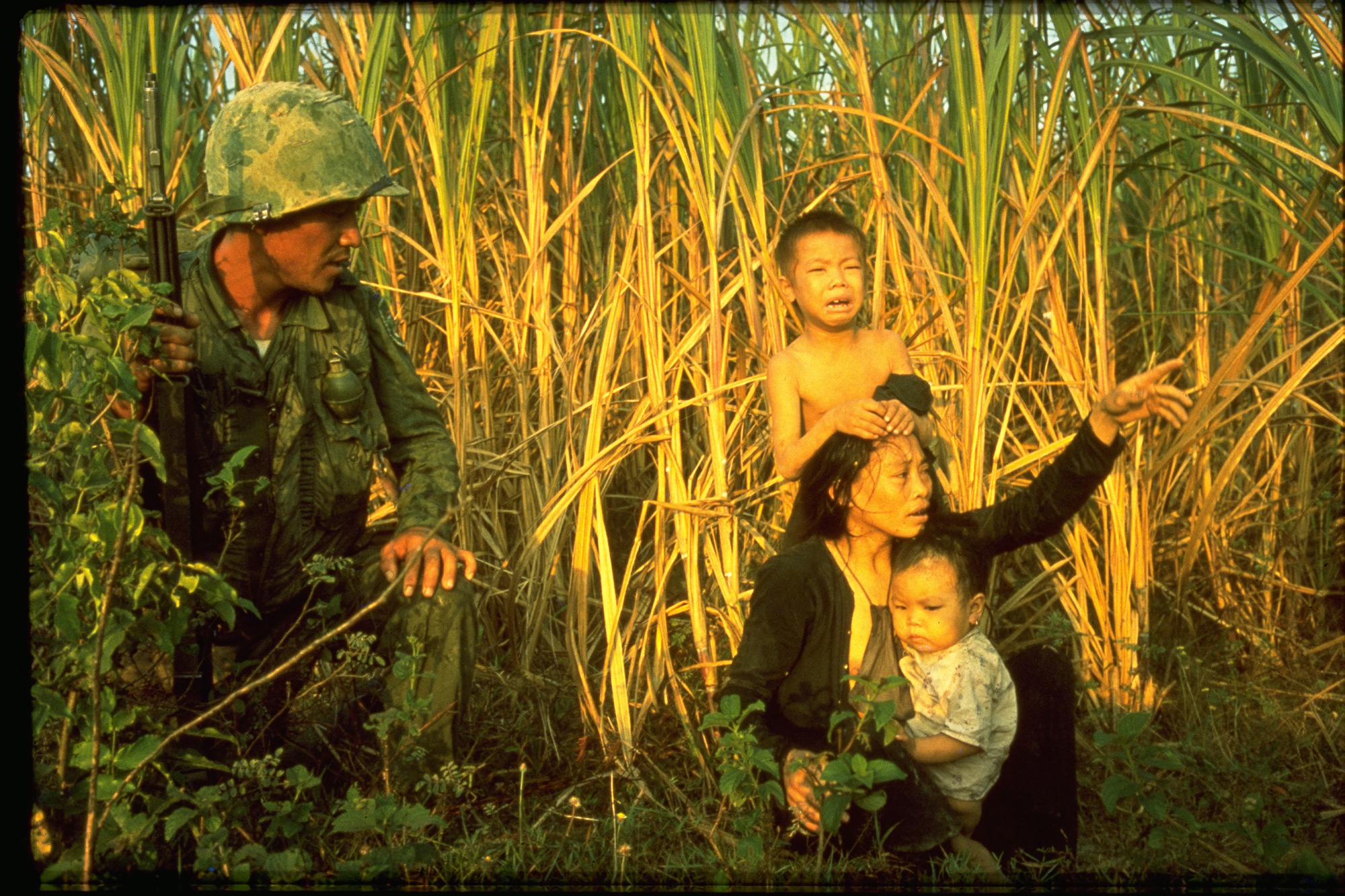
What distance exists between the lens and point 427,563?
88.5 inches

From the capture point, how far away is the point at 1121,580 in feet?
8.89

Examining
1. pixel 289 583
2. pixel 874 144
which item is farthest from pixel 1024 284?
pixel 289 583

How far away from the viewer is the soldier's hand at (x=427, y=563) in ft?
7.27

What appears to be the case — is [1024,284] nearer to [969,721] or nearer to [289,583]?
[969,721]

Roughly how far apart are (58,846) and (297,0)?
67.7 inches

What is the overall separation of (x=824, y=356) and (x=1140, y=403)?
651 mm

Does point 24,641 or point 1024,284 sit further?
point 1024,284

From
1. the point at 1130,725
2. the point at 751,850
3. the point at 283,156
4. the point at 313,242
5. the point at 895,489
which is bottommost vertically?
the point at 751,850

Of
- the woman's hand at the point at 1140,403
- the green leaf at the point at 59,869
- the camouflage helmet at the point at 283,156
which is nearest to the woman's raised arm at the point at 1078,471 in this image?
the woman's hand at the point at 1140,403

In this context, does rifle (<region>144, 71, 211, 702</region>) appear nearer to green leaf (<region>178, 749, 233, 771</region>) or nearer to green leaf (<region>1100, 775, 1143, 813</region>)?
green leaf (<region>178, 749, 233, 771</region>)

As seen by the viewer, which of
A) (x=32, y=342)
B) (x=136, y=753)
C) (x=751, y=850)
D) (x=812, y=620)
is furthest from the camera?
(x=812, y=620)

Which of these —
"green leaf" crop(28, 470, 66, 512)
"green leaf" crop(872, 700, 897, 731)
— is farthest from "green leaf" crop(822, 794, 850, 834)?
"green leaf" crop(28, 470, 66, 512)

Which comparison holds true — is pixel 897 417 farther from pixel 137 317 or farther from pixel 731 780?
pixel 137 317

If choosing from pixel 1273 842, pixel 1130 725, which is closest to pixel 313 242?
pixel 1130 725
